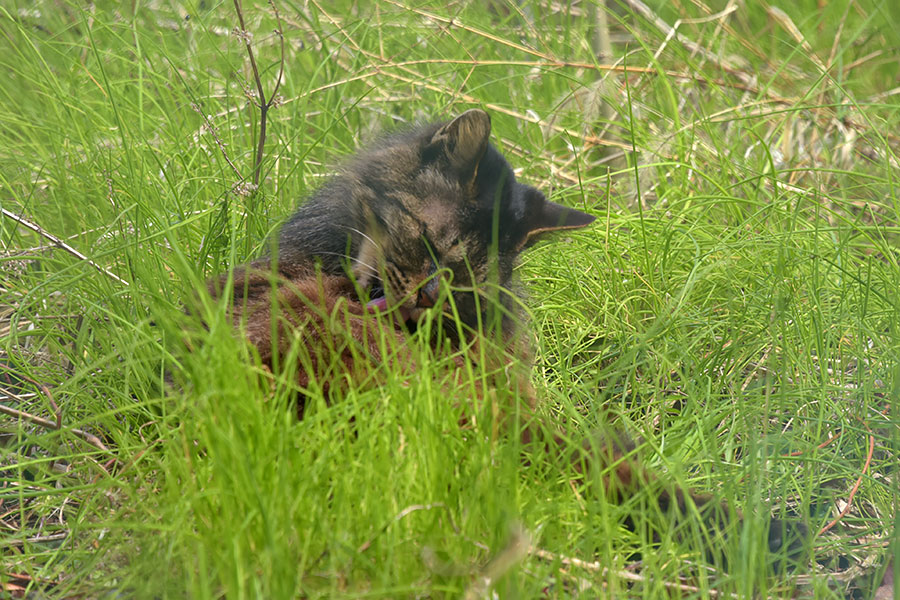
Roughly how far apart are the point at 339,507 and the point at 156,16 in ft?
12.4

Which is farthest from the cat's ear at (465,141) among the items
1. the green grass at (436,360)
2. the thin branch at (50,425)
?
the thin branch at (50,425)

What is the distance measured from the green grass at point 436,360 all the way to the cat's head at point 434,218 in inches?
13.9

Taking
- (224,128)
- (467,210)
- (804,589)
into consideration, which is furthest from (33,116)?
(804,589)

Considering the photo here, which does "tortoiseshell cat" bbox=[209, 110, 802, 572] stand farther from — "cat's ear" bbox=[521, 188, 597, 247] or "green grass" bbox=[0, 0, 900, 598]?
"green grass" bbox=[0, 0, 900, 598]

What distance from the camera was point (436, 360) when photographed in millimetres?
1873

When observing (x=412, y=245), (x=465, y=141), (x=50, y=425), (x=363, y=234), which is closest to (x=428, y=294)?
(x=412, y=245)

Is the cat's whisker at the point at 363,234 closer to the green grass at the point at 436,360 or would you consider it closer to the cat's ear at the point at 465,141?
the cat's ear at the point at 465,141

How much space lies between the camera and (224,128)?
3.29m

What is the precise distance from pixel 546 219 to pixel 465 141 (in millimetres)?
352

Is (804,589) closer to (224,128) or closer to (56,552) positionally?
(56,552)

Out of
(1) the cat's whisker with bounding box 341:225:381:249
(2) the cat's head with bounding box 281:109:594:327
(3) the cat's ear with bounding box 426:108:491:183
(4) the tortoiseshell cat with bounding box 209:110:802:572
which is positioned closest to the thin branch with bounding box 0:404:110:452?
(4) the tortoiseshell cat with bounding box 209:110:802:572

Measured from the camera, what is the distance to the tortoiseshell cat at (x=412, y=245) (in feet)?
6.60

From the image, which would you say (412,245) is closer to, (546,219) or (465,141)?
(465,141)

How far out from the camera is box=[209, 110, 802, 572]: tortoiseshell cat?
2012 mm
